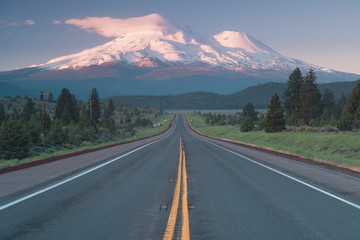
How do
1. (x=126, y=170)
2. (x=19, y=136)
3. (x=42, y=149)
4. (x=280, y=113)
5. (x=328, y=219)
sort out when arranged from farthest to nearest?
(x=280, y=113)
(x=42, y=149)
(x=19, y=136)
(x=126, y=170)
(x=328, y=219)

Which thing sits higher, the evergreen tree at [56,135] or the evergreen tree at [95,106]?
the evergreen tree at [95,106]

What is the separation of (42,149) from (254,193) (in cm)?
3748

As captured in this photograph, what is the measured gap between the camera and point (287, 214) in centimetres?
643

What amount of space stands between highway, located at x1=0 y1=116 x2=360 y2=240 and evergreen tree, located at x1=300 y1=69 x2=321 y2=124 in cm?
7506

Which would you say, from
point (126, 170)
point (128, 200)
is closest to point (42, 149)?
point (126, 170)

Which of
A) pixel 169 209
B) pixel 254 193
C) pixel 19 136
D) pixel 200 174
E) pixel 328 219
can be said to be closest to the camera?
pixel 328 219

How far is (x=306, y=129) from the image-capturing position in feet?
169

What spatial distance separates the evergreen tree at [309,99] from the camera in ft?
263

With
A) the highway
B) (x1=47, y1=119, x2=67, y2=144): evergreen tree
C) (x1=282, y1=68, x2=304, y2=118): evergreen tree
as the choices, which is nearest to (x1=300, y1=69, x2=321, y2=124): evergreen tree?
(x1=282, y1=68, x2=304, y2=118): evergreen tree

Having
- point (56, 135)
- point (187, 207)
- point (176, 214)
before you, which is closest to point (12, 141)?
point (56, 135)

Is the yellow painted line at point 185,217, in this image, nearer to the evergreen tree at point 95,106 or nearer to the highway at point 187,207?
the highway at point 187,207

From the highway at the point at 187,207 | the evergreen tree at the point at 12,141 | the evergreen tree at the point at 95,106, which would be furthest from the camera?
the evergreen tree at the point at 95,106

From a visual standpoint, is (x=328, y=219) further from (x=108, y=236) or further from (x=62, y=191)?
(x=62, y=191)

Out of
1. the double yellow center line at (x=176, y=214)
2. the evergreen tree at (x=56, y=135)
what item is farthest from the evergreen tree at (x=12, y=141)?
the double yellow center line at (x=176, y=214)
